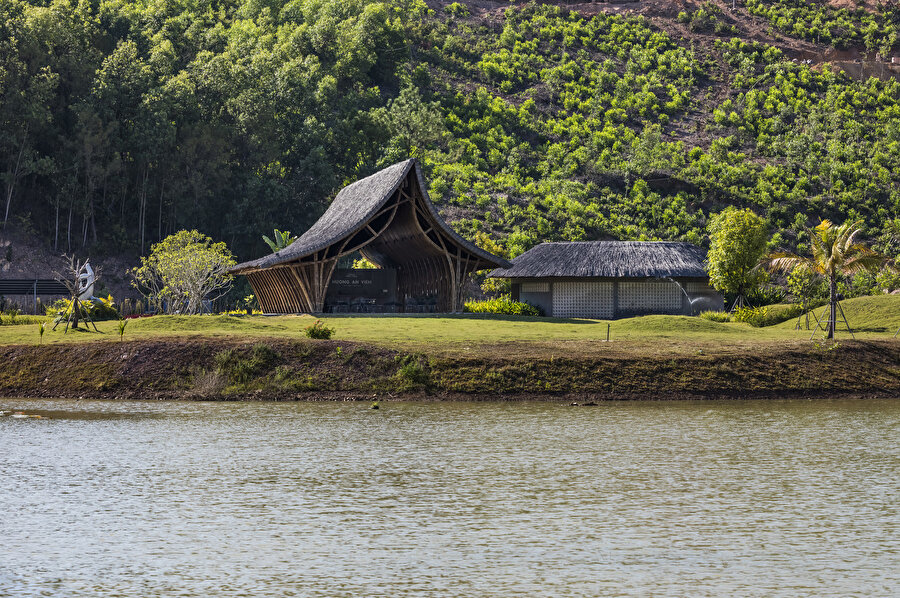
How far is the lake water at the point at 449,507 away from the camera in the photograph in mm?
9617

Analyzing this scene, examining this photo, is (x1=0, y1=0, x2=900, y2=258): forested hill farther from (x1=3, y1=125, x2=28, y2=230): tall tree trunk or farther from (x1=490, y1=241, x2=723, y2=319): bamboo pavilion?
(x1=490, y1=241, x2=723, y2=319): bamboo pavilion

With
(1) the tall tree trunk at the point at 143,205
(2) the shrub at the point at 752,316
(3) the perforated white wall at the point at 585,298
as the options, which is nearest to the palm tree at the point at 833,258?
(2) the shrub at the point at 752,316

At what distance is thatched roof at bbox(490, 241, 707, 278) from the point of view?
4656 centimetres

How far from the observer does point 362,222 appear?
136 feet

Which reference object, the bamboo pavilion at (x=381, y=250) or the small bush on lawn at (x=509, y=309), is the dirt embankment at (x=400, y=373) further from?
the small bush on lawn at (x=509, y=309)

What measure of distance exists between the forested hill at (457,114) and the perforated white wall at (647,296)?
2392 cm

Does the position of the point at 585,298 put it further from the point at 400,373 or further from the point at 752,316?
the point at 400,373

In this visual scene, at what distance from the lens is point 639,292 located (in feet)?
155

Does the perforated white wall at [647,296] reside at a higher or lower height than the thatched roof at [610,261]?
lower

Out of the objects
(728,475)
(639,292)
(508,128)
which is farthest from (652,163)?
(728,475)

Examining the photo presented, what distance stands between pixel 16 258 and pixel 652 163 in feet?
166

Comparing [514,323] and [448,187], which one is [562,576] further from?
[448,187]

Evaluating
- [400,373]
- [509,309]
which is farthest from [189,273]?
[400,373]

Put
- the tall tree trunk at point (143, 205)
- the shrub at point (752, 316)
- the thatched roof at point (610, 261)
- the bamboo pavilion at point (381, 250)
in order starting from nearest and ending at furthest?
the shrub at point (752, 316)
the bamboo pavilion at point (381, 250)
the thatched roof at point (610, 261)
the tall tree trunk at point (143, 205)
